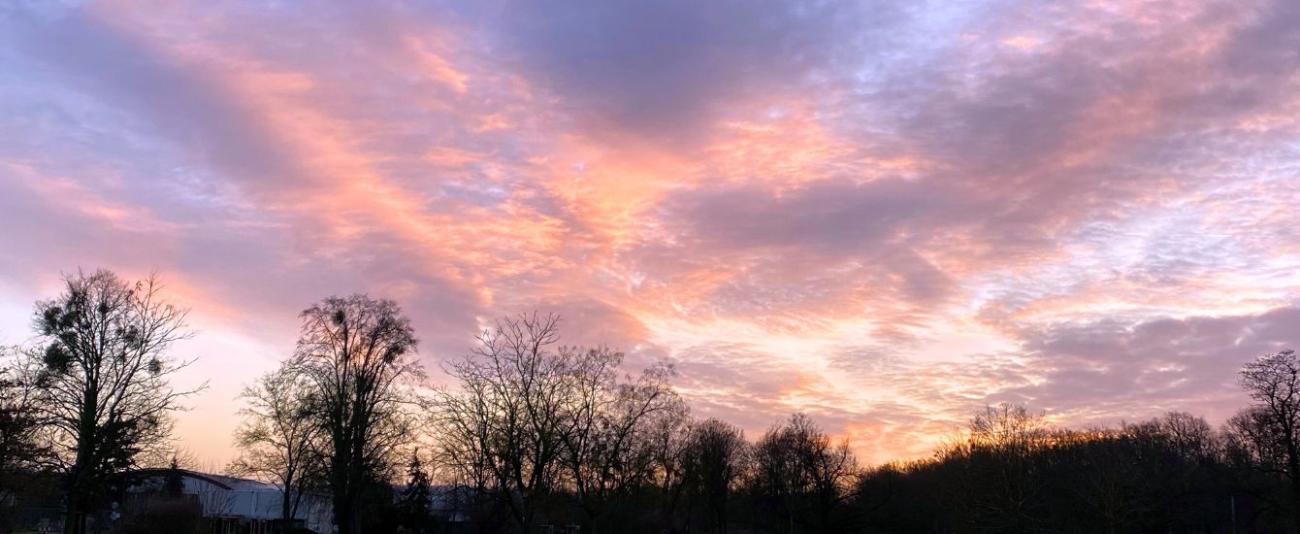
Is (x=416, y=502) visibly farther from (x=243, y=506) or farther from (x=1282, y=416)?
(x=1282, y=416)

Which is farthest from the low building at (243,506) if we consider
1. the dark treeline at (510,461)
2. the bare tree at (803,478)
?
the bare tree at (803,478)

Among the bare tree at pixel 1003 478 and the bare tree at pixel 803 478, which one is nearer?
the bare tree at pixel 1003 478

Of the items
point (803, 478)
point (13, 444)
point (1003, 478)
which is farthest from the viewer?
point (803, 478)

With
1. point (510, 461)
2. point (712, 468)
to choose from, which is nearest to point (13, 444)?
point (510, 461)

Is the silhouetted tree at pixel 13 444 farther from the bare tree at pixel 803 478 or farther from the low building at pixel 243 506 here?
the bare tree at pixel 803 478

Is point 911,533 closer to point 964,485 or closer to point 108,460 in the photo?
point 964,485

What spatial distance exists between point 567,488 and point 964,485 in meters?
29.3

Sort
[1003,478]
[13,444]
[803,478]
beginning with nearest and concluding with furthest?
[13,444], [1003,478], [803,478]

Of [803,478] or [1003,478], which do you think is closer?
[1003,478]

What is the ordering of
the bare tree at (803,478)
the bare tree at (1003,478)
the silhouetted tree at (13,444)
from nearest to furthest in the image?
the silhouetted tree at (13,444), the bare tree at (1003,478), the bare tree at (803,478)

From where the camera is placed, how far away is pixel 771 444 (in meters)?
105

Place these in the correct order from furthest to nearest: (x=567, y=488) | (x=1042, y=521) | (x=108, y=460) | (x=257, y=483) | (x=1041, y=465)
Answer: (x=257, y=483) < (x=1041, y=465) < (x=1042, y=521) < (x=567, y=488) < (x=108, y=460)

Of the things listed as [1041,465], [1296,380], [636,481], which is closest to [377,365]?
[636,481]

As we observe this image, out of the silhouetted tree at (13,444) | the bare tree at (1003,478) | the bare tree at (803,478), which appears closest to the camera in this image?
the silhouetted tree at (13,444)
